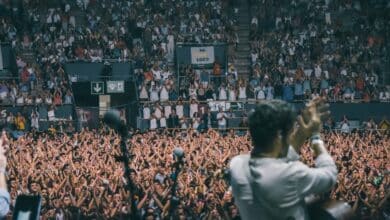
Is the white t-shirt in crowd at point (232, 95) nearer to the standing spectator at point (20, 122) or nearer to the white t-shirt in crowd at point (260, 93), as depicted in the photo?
the white t-shirt in crowd at point (260, 93)

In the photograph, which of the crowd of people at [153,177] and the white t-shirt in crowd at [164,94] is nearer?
the crowd of people at [153,177]

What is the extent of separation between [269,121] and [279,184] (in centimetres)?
26

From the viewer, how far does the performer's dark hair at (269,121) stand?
2867 millimetres

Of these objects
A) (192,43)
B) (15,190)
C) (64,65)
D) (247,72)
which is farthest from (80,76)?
(15,190)

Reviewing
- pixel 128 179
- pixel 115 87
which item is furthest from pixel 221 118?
pixel 128 179

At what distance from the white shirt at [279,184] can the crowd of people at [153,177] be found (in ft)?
14.0

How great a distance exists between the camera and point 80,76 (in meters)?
24.3

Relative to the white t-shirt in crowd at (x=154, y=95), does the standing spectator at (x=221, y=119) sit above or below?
below

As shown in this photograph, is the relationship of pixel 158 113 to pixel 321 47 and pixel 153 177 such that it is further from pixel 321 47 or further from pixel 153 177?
pixel 153 177

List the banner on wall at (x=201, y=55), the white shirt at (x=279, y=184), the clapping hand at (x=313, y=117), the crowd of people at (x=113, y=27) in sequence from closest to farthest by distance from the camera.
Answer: the white shirt at (x=279, y=184), the clapping hand at (x=313, y=117), the banner on wall at (x=201, y=55), the crowd of people at (x=113, y=27)

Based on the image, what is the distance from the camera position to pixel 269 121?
2.87 m

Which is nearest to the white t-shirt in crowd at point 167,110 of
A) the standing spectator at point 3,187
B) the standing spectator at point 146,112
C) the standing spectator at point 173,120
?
the standing spectator at point 173,120

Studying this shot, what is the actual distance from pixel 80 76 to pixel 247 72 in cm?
694

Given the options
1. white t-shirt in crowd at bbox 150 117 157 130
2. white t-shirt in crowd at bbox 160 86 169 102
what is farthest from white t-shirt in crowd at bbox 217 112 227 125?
white t-shirt in crowd at bbox 160 86 169 102
